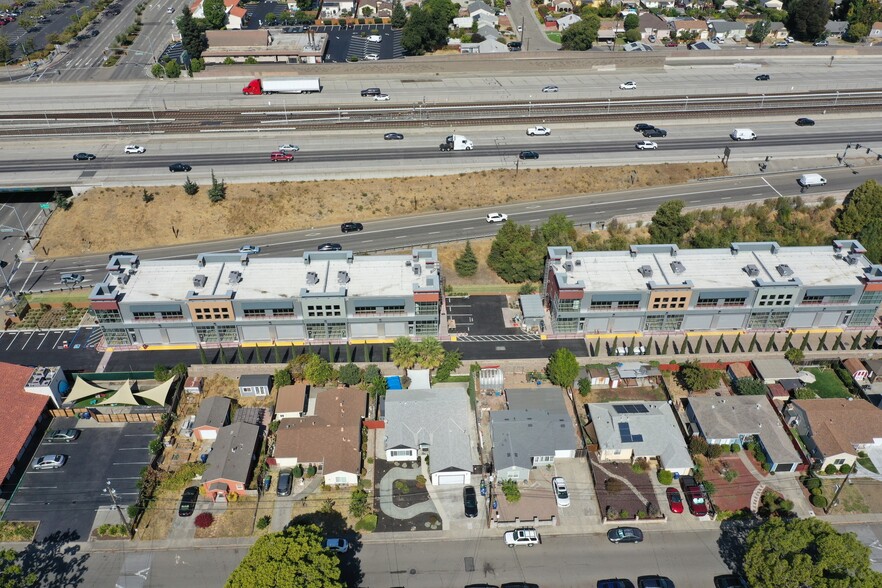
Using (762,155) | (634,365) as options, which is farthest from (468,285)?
(762,155)

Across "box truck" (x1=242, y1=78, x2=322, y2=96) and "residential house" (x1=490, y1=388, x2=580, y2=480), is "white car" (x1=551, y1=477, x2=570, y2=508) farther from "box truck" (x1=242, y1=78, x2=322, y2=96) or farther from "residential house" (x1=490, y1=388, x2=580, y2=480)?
"box truck" (x1=242, y1=78, x2=322, y2=96)

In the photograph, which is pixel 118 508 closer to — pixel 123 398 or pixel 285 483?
pixel 123 398

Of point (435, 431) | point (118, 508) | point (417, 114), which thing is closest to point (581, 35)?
point (417, 114)

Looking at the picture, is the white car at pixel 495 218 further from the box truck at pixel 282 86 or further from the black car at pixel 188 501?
the black car at pixel 188 501

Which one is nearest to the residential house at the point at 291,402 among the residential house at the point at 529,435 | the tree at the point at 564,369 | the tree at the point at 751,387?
the residential house at the point at 529,435

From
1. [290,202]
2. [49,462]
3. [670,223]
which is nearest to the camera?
[49,462]

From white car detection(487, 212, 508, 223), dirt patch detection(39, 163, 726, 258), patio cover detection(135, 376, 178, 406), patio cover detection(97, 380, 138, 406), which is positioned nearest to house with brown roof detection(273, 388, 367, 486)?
patio cover detection(135, 376, 178, 406)
